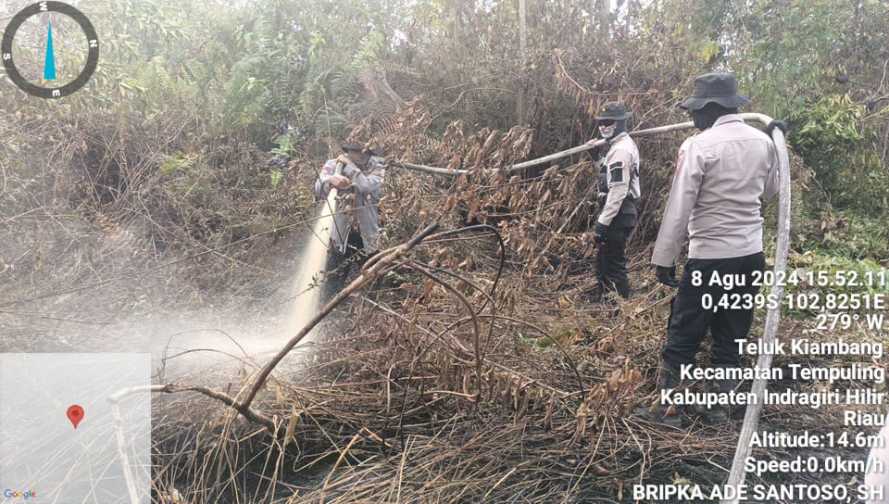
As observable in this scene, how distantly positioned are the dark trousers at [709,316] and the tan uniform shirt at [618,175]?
1529mm

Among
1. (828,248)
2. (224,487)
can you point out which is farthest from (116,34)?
(828,248)

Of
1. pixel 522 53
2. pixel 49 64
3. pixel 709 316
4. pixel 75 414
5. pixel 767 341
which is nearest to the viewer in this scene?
pixel 767 341

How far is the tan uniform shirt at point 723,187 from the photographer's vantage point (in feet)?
11.0

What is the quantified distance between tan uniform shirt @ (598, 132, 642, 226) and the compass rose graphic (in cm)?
374

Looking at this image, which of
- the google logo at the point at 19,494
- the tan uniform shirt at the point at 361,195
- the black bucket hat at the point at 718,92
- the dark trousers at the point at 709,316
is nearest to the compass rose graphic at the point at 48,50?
the tan uniform shirt at the point at 361,195

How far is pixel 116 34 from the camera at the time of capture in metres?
5.39

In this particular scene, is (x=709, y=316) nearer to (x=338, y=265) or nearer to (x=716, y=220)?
(x=716, y=220)

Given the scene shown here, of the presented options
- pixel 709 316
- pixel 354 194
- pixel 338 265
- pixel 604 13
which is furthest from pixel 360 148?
pixel 604 13

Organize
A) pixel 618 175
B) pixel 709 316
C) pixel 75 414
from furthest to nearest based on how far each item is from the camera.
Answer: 1. pixel 618 175
2. pixel 709 316
3. pixel 75 414

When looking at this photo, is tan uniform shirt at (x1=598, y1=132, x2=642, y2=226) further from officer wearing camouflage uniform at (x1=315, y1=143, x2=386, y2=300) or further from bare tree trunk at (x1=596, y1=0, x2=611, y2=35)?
bare tree trunk at (x1=596, y1=0, x2=611, y2=35)

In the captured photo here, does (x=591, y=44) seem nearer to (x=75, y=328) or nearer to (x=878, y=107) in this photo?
(x=878, y=107)

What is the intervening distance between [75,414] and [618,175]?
12.9 ft

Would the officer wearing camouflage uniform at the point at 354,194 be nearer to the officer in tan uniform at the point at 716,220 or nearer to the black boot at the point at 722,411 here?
the officer in tan uniform at the point at 716,220

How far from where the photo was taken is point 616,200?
5.01m
